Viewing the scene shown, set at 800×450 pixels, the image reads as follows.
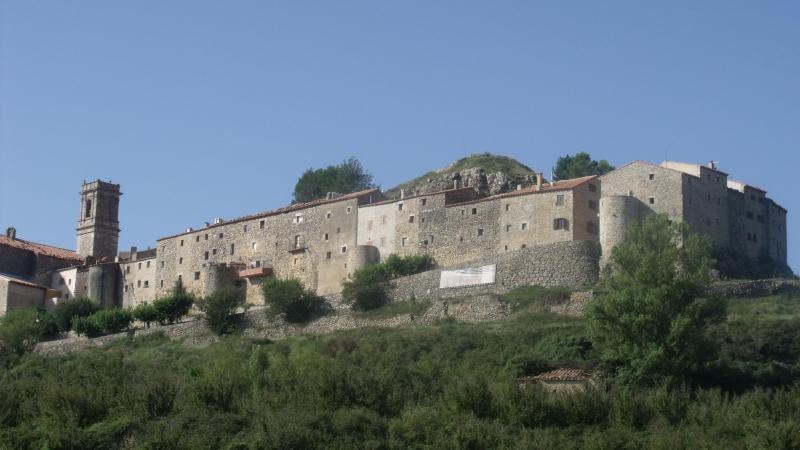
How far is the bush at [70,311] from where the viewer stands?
271 feet

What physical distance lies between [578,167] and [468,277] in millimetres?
28618

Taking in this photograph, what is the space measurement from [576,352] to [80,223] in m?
54.1

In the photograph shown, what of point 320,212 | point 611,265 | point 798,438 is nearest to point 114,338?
point 320,212

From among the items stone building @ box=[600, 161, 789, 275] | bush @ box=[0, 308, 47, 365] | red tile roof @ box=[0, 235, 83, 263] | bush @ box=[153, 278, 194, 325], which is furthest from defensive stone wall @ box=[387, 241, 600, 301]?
red tile roof @ box=[0, 235, 83, 263]

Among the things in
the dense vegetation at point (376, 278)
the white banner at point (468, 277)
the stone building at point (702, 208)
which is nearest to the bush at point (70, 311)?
the dense vegetation at point (376, 278)

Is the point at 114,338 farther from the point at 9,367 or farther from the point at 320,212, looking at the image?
the point at 320,212

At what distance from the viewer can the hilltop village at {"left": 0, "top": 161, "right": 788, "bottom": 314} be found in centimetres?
7044

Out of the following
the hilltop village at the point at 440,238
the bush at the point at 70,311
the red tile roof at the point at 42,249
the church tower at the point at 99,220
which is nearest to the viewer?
the hilltop village at the point at 440,238

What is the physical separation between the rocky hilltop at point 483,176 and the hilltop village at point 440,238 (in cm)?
26

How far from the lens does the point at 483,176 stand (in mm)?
86250

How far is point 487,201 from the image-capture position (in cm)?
7562

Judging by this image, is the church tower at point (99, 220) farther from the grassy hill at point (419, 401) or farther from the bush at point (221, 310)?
the grassy hill at point (419, 401)

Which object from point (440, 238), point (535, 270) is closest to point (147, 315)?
point (440, 238)

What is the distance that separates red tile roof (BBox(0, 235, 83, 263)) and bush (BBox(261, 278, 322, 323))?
25.5 metres
